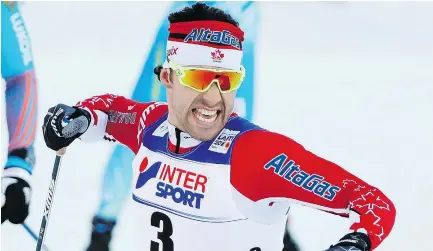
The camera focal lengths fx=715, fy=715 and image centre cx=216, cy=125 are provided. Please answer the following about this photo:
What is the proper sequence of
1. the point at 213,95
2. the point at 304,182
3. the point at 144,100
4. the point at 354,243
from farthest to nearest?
the point at 144,100, the point at 213,95, the point at 304,182, the point at 354,243

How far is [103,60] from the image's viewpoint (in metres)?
5.43

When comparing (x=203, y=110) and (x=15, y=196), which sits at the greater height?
(x=203, y=110)

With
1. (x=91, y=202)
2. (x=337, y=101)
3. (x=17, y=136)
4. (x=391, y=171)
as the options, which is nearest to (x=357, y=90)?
(x=337, y=101)

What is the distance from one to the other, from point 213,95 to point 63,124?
88 cm

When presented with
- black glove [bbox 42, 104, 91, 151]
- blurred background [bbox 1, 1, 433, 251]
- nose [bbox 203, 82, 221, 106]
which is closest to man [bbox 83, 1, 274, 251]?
blurred background [bbox 1, 1, 433, 251]

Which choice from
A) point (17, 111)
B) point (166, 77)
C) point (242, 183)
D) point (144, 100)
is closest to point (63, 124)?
point (166, 77)

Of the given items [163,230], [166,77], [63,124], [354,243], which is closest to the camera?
[354,243]

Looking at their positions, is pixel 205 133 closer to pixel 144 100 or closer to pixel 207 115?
pixel 207 115

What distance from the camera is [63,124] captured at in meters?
3.39

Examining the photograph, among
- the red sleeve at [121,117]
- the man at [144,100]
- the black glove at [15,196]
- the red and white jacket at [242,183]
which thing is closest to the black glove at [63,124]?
the red sleeve at [121,117]

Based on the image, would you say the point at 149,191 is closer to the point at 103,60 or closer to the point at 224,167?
the point at 224,167

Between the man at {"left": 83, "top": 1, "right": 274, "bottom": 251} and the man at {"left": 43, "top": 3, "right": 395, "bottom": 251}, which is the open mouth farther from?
the man at {"left": 83, "top": 1, "right": 274, "bottom": 251}

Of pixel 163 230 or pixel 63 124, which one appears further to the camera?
pixel 63 124

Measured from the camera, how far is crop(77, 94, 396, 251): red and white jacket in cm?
247
